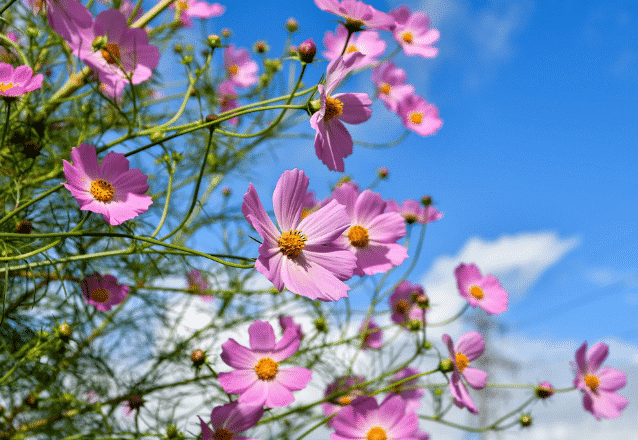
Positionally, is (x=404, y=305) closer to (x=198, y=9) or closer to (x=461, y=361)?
(x=461, y=361)

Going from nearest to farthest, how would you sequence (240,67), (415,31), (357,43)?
(357,43), (415,31), (240,67)

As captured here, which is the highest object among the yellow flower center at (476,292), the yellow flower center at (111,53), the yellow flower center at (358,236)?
the yellow flower center at (111,53)

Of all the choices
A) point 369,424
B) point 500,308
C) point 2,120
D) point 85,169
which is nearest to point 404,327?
point 500,308

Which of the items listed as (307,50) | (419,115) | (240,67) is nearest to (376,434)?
(307,50)

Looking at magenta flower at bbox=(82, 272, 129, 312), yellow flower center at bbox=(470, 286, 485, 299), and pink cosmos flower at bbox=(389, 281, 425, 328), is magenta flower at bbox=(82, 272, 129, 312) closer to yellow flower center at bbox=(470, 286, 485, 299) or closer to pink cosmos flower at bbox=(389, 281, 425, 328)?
pink cosmos flower at bbox=(389, 281, 425, 328)

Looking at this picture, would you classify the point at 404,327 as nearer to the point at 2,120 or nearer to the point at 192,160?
the point at 192,160

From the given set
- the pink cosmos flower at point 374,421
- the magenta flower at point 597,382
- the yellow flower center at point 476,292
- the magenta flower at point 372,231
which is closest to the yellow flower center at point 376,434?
the pink cosmos flower at point 374,421

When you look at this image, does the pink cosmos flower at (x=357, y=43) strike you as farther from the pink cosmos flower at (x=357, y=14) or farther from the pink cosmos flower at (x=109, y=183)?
the pink cosmos flower at (x=109, y=183)
